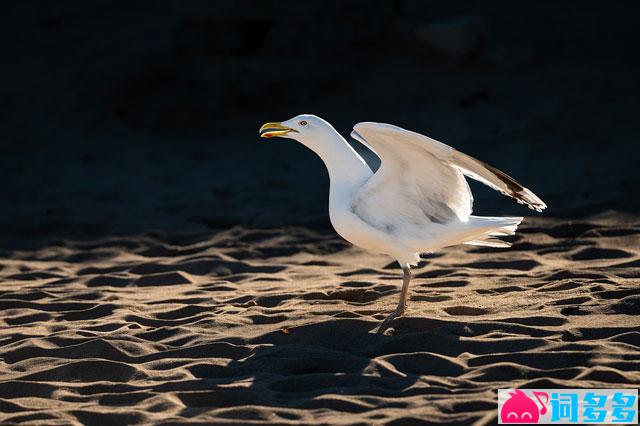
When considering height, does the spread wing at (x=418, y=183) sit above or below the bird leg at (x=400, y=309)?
above

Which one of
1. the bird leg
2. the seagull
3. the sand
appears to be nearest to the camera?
the sand

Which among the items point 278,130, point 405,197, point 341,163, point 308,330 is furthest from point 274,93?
point 308,330

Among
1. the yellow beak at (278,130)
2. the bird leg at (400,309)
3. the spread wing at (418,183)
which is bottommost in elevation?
the bird leg at (400,309)

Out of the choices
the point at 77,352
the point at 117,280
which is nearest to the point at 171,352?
Result: the point at 77,352

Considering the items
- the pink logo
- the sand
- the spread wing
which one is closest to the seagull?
the spread wing

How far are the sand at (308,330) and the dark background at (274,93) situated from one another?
1.58 m

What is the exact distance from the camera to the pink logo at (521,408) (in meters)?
4.07

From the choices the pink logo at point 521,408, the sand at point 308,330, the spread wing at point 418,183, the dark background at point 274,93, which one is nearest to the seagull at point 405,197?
the spread wing at point 418,183

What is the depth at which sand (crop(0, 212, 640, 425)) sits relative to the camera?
4.41 metres

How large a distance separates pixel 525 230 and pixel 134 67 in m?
5.90

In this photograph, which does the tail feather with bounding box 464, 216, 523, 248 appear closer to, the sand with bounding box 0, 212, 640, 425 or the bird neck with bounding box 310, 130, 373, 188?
the sand with bounding box 0, 212, 640, 425

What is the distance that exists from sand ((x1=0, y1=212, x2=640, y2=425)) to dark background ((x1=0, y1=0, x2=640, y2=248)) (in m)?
1.58

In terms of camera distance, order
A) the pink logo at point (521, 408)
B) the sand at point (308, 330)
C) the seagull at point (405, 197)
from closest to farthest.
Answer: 1. the pink logo at point (521, 408)
2. the sand at point (308, 330)
3. the seagull at point (405, 197)

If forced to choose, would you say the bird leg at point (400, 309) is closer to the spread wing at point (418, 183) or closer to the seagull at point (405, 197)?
the seagull at point (405, 197)
